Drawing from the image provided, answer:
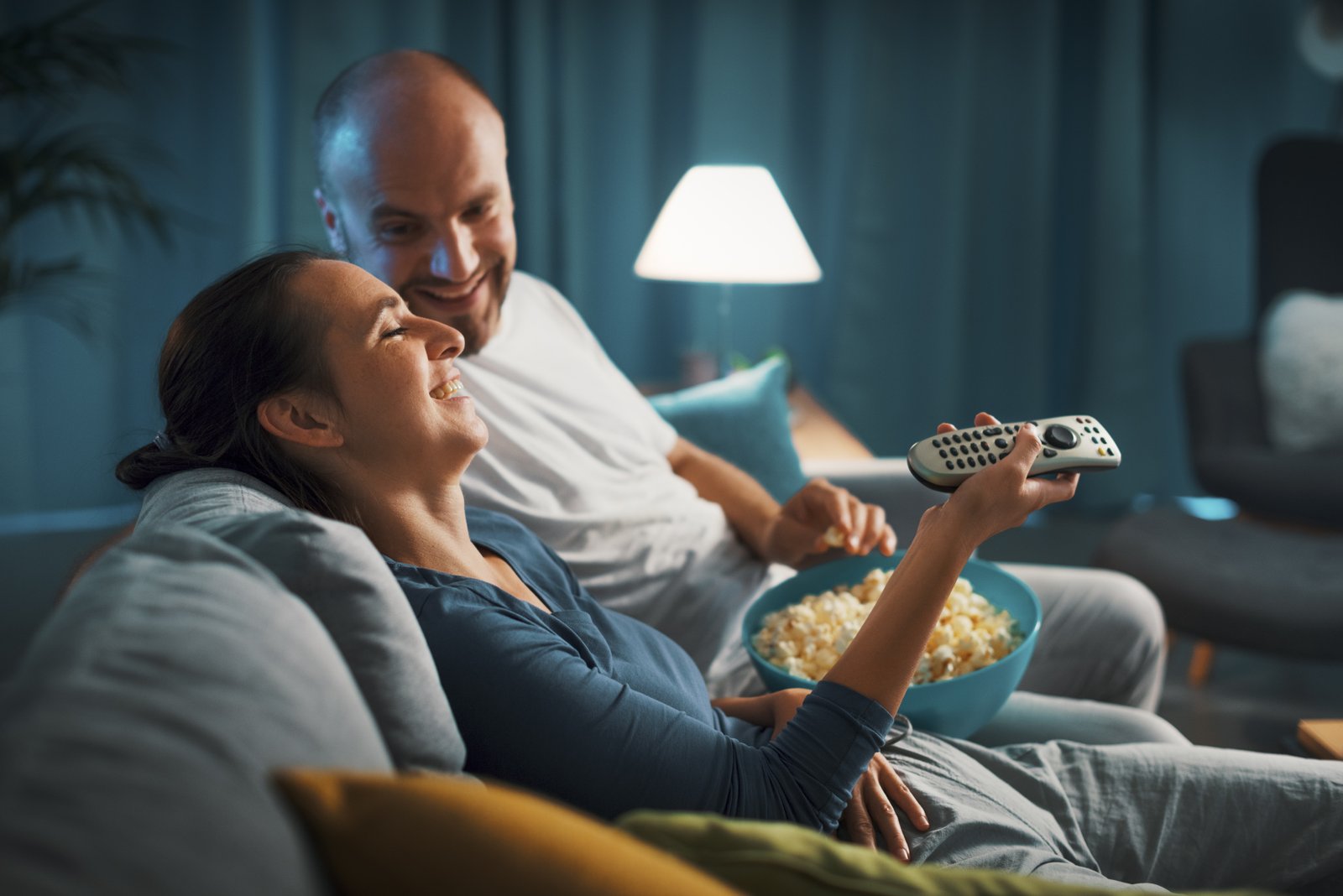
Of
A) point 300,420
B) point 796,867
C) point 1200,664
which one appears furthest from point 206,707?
point 1200,664

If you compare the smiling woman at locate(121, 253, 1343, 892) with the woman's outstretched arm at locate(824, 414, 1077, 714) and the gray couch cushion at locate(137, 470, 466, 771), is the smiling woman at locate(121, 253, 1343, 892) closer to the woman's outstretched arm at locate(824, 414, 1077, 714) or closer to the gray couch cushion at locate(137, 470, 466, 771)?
the woman's outstretched arm at locate(824, 414, 1077, 714)

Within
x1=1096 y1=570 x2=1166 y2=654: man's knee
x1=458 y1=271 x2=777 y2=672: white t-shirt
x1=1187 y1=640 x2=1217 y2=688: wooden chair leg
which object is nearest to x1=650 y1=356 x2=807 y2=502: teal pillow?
x1=458 y1=271 x2=777 y2=672: white t-shirt

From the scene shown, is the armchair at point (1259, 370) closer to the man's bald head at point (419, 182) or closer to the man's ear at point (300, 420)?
the man's bald head at point (419, 182)

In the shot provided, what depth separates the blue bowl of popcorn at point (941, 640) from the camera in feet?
3.92

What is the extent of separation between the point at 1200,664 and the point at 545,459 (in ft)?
5.61

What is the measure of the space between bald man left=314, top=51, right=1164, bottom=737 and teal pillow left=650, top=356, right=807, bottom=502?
27cm

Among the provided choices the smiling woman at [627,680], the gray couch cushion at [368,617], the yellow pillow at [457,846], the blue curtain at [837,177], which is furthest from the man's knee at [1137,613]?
the blue curtain at [837,177]

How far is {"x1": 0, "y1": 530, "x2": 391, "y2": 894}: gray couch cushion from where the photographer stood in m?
0.47

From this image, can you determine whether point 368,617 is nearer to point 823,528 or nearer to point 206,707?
point 206,707

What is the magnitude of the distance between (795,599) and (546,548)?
0.36 meters

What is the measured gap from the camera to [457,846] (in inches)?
21.2

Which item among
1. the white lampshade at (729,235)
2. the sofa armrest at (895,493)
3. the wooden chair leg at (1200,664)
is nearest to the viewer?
the sofa armrest at (895,493)

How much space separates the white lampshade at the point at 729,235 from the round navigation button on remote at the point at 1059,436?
4.01 feet

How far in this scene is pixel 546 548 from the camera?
1.31m
